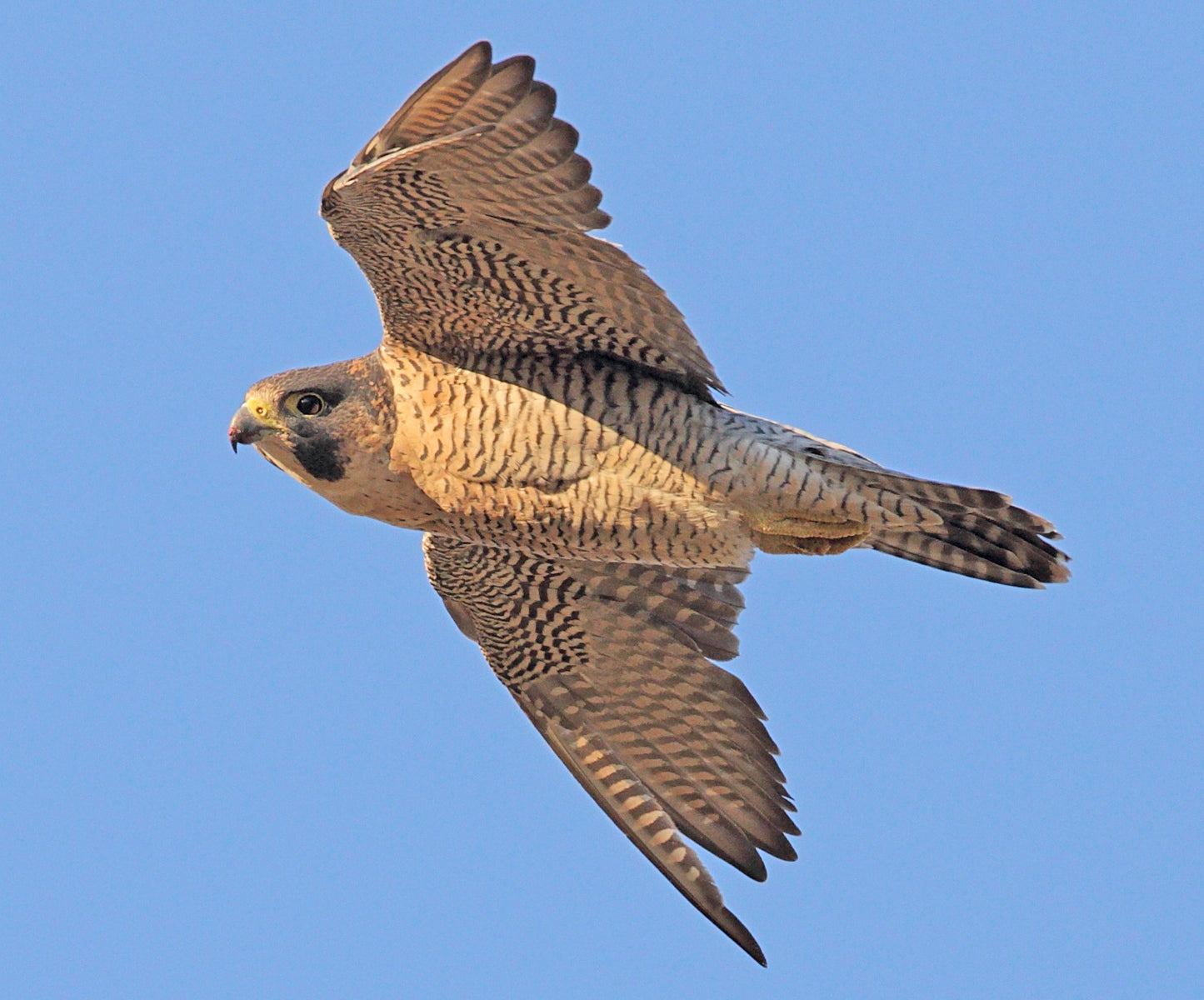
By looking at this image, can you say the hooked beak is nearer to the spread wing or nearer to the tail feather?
the spread wing

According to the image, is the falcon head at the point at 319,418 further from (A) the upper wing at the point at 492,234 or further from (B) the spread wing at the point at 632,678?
(B) the spread wing at the point at 632,678

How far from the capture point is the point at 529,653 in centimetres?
1255

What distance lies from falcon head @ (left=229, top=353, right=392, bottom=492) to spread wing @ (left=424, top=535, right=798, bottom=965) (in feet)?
5.27

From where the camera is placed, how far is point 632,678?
41.1 ft

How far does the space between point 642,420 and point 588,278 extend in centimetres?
91

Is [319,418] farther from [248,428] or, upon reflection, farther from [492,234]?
[492,234]

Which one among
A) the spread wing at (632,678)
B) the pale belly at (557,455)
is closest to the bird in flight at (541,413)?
the pale belly at (557,455)

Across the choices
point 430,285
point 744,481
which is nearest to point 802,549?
point 744,481

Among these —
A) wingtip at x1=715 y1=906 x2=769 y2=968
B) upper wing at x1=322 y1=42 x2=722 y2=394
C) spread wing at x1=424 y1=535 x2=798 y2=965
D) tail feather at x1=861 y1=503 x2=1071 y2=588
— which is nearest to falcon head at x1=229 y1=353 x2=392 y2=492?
upper wing at x1=322 y1=42 x2=722 y2=394

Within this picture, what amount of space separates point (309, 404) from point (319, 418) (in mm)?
151

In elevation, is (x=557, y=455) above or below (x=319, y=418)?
above

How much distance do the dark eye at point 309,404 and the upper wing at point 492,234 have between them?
1.77 feet

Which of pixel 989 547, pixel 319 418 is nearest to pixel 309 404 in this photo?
pixel 319 418

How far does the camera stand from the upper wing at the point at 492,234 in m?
9.62
